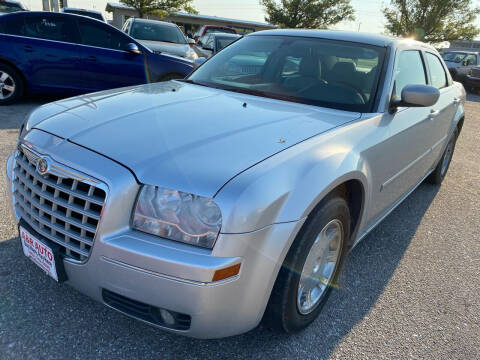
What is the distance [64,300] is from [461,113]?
4.46m

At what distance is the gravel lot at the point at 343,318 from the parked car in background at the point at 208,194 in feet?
0.66

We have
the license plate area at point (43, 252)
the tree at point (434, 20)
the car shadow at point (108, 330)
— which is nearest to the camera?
the license plate area at point (43, 252)

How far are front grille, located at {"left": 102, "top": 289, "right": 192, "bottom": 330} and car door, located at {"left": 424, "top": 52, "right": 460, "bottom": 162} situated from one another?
8.92ft

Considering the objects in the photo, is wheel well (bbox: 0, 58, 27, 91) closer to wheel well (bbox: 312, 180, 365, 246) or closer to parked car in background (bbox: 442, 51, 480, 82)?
wheel well (bbox: 312, 180, 365, 246)

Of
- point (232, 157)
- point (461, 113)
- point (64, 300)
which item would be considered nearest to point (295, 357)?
point (232, 157)

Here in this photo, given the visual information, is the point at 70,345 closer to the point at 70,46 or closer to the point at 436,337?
the point at 436,337

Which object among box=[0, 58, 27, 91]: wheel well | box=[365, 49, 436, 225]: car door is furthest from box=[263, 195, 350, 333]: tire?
box=[0, 58, 27, 91]: wheel well

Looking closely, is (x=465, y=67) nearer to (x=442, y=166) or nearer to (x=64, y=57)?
(x=442, y=166)

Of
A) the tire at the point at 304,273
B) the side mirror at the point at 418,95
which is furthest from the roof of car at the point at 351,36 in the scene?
the tire at the point at 304,273

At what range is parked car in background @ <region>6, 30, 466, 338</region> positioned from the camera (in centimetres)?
159

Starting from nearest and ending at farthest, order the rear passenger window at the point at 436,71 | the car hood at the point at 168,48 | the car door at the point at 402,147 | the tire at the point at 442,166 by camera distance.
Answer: the car door at the point at 402,147, the rear passenger window at the point at 436,71, the tire at the point at 442,166, the car hood at the point at 168,48

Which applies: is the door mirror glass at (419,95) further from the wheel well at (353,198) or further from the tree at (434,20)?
the tree at (434,20)

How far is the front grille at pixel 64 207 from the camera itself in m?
1.68

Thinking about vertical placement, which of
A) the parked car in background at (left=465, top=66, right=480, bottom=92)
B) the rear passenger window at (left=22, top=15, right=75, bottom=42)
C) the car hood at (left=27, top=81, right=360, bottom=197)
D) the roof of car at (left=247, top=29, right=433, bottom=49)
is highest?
the roof of car at (left=247, top=29, right=433, bottom=49)
